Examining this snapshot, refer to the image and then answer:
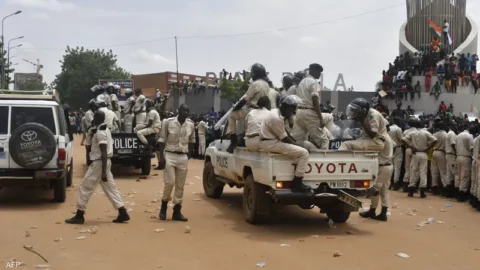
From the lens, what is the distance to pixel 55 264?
258 inches

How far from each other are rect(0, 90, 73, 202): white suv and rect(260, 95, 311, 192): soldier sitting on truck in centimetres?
389

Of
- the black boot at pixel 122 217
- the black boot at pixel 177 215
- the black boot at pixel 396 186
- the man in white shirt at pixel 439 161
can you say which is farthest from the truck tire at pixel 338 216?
the black boot at pixel 396 186

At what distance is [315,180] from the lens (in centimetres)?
847

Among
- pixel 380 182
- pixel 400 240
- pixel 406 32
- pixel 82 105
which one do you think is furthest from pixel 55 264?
pixel 82 105

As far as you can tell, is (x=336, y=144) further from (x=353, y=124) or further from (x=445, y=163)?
(x=445, y=163)

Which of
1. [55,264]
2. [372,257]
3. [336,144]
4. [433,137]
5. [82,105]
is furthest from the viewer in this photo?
[82,105]

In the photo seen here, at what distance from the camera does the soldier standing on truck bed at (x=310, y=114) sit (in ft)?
31.2

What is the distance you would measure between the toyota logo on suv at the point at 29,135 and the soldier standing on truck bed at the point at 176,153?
7.39ft

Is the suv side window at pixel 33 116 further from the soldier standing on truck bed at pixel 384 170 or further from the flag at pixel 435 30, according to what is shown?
the flag at pixel 435 30

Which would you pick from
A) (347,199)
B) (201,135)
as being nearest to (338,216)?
(347,199)

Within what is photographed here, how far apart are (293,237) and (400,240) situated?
1493 millimetres

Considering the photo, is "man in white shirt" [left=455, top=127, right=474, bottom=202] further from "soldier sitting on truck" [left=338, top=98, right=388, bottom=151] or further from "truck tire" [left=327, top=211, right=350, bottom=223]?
"truck tire" [left=327, top=211, right=350, bottom=223]

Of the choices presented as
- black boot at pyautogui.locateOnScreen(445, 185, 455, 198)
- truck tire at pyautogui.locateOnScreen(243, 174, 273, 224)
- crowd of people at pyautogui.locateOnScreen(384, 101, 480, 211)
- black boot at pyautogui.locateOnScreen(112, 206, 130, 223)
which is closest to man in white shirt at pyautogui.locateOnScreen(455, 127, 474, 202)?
crowd of people at pyautogui.locateOnScreen(384, 101, 480, 211)

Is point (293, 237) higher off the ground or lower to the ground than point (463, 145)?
lower
